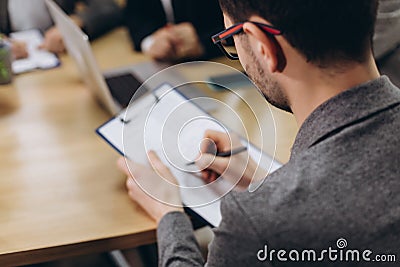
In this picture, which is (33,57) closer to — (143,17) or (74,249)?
(143,17)

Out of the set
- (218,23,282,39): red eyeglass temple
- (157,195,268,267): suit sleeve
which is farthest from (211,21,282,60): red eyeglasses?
(157,195,268,267): suit sleeve

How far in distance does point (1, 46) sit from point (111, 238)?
0.75 meters

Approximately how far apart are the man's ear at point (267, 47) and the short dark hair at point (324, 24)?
0.02m

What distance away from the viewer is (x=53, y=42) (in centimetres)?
187

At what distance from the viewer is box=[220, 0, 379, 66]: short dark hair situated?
2.44ft

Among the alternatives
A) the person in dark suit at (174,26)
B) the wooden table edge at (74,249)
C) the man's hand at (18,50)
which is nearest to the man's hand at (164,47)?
the person in dark suit at (174,26)

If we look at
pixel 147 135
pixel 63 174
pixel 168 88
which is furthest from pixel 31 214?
pixel 168 88

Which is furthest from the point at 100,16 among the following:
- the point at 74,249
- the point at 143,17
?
the point at 74,249

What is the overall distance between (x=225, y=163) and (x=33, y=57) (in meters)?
0.98

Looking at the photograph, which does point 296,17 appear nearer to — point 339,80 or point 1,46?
point 339,80

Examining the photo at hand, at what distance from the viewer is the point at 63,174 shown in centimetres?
128

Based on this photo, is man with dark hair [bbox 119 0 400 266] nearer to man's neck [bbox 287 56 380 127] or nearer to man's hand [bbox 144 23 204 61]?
man's neck [bbox 287 56 380 127]

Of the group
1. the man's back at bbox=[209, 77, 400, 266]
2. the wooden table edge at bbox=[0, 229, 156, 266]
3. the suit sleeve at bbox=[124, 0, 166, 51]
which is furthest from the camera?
the suit sleeve at bbox=[124, 0, 166, 51]

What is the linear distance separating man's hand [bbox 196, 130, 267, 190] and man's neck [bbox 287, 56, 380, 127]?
0.90 feet
